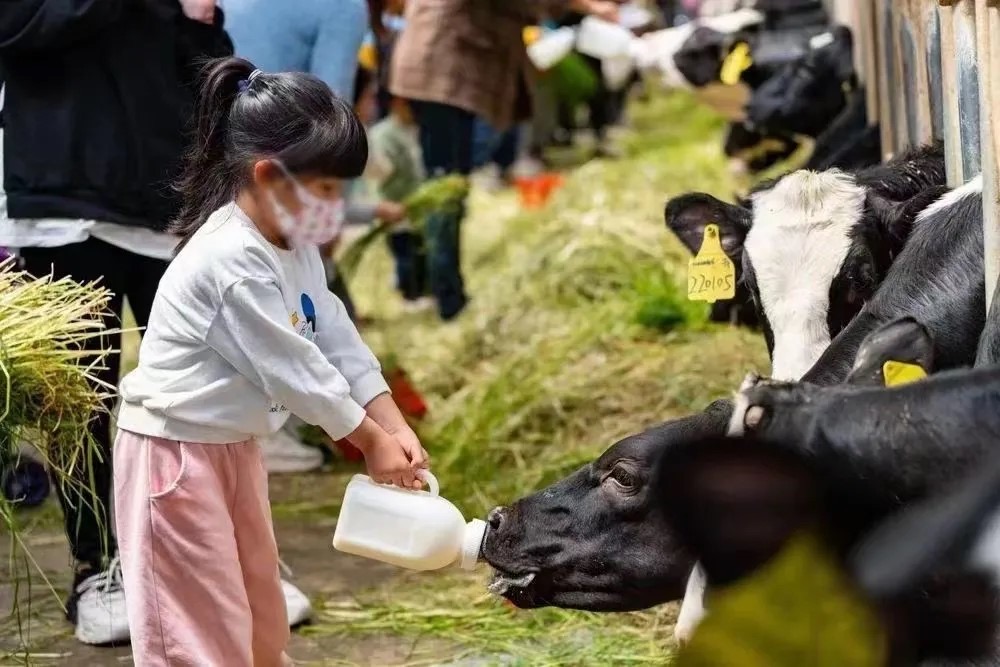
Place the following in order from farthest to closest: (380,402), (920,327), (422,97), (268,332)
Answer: (422,97), (380,402), (268,332), (920,327)

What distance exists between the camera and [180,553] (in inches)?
133

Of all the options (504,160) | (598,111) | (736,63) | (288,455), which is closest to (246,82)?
(288,455)

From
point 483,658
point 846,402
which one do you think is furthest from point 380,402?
point 846,402

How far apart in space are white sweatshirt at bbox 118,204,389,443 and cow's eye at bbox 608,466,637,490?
53 centimetres

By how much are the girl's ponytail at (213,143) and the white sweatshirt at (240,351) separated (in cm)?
7

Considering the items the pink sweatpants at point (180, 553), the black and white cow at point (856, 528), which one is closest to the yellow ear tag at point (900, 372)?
the black and white cow at point (856, 528)

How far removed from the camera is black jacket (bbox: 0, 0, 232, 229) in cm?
406

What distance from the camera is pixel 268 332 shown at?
10.5 feet

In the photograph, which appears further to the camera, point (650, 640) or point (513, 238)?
point (513, 238)

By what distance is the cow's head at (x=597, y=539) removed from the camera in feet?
11.1

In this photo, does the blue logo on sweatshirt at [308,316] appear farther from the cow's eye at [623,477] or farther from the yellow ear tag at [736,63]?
the yellow ear tag at [736,63]

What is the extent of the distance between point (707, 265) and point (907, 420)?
2129mm

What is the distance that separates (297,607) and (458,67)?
11.5 ft

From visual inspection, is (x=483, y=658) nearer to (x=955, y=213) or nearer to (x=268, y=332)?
(x=268, y=332)
